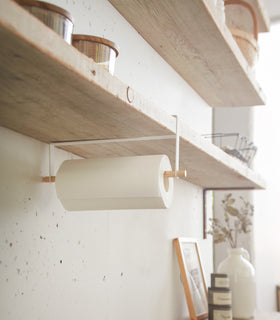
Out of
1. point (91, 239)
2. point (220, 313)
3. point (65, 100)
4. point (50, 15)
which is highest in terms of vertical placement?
point (50, 15)

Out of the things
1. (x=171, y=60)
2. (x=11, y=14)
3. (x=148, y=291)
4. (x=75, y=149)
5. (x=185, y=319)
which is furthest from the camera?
(x=185, y=319)

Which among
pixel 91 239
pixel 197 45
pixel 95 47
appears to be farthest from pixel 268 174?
pixel 95 47

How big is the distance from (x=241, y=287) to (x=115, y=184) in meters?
1.07

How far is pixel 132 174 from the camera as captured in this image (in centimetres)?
87

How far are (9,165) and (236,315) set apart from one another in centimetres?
120

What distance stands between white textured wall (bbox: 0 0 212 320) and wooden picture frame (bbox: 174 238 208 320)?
38 mm

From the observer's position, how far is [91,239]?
1.13 m

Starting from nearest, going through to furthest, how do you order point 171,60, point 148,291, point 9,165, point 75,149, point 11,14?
point 11,14, point 9,165, point 75,149, point 148,291, point 171,60

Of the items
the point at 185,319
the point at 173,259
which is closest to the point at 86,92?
the point at 173,259

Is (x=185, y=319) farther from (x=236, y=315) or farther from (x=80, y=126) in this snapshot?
(x=80, y=126)

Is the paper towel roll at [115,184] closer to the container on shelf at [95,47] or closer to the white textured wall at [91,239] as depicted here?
the white textured wall at [91,239]

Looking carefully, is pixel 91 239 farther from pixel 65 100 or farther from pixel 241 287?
pixel 241 287

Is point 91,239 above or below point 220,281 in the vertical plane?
above

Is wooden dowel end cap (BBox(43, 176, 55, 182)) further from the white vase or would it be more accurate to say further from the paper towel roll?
the white vase
